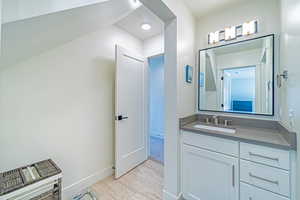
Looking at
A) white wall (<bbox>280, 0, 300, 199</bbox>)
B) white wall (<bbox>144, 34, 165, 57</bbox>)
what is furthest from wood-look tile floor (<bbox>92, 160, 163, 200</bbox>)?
white wall (<bbox>144, 34, 165, 57</bbox>)

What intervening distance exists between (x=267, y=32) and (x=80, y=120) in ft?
8.09

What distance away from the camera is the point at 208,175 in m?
1.35

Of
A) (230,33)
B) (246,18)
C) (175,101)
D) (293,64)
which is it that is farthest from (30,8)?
(246,18)

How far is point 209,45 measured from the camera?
189 centimetres

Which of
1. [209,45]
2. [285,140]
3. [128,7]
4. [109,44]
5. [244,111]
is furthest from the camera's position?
[109,44]

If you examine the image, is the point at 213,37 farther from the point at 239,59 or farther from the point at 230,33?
the point at 239,59

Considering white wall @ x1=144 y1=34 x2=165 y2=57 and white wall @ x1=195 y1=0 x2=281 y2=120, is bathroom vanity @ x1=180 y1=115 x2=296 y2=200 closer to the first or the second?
white wall @ x1=195 y1=0 x2=281 y2=120

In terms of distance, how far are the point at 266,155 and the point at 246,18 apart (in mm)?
1559

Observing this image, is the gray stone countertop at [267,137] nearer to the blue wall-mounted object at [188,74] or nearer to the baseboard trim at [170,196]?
the blue wall-mounted object at [188,74]

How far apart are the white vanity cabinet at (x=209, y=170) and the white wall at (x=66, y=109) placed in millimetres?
1220

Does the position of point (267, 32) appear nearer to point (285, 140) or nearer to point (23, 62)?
point (285, 140)

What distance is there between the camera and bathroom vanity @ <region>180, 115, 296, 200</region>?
0.99 m

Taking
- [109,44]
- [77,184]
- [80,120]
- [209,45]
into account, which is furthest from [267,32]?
[77,184]

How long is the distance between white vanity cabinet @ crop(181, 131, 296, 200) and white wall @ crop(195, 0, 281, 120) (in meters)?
0.64
